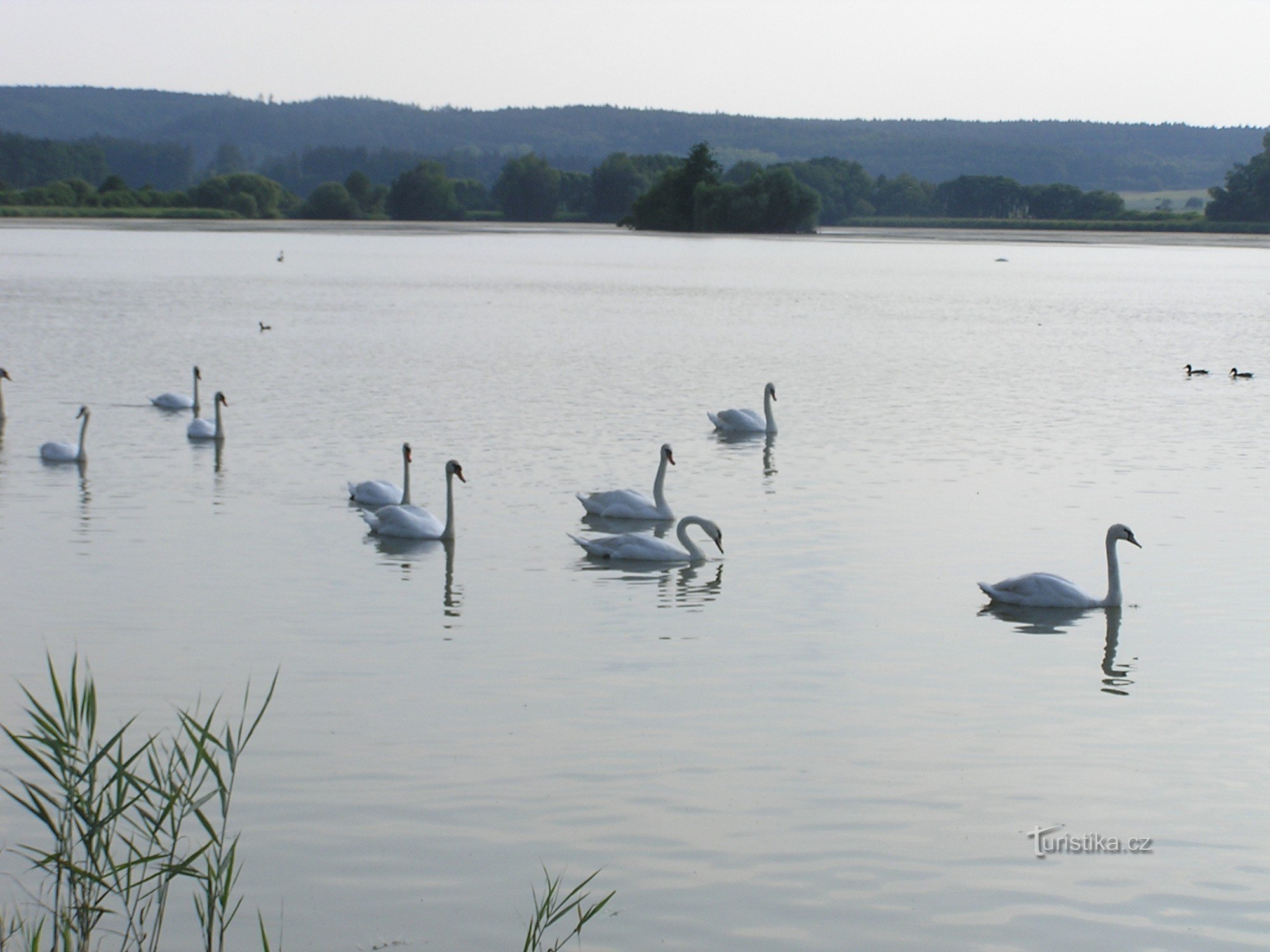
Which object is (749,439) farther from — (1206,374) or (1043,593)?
(1206,374)

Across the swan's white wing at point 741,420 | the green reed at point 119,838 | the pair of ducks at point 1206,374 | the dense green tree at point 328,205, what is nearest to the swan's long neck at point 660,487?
the swan's white wing at point 741,420

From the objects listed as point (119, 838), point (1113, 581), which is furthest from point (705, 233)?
point (119, 838)

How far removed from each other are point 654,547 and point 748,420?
685 cm

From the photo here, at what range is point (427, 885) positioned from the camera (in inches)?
232

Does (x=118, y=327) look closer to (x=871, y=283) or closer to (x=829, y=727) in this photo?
(x=829, y=727)

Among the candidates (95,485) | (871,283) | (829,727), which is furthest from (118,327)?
(871,283)

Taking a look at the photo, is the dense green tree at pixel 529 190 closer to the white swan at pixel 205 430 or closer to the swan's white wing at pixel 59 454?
the white swan at pixel 205 430

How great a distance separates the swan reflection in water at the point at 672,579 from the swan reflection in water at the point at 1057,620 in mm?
1865

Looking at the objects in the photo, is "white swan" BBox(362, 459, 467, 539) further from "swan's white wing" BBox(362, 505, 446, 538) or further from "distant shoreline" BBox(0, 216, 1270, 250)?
"distant shoreline" BBox(0, 216, 1270, 250)

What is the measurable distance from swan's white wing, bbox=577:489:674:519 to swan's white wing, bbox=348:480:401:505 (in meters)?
1.57

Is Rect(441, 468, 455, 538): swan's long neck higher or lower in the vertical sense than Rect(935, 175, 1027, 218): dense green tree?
lower

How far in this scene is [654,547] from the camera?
11.6 m

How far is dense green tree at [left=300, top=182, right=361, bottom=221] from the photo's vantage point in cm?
14850

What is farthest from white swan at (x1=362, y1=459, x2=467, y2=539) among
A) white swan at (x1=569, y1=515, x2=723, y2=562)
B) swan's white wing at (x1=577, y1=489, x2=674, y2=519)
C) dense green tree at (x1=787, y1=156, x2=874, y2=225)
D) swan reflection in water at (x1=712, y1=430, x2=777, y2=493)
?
dense green tree at (x1=787, y1=156, x2=874, y2=225)
